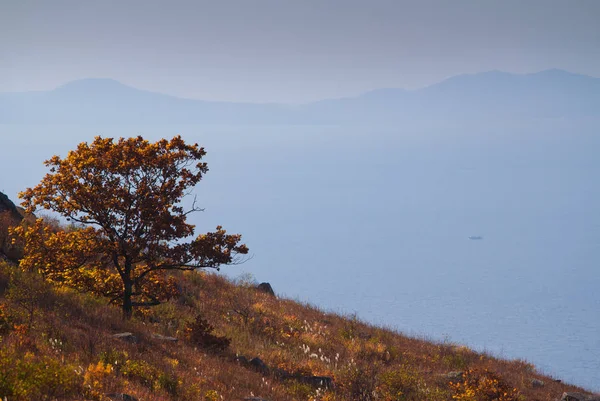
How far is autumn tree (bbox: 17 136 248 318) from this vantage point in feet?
38.9

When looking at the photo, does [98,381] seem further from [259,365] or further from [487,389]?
[487,389]

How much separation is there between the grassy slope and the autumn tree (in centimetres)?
76

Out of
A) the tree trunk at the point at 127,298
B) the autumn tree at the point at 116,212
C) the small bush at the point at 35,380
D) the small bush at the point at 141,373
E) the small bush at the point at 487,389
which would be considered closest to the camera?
the small bush at the point at 35,380

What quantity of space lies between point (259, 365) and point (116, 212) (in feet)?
16.0

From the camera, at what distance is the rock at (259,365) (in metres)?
11.5

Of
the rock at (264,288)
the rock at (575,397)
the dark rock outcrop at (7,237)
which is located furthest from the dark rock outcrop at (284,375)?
the rock at (264,288)

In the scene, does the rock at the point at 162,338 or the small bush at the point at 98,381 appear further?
the rock at the point at 162,338

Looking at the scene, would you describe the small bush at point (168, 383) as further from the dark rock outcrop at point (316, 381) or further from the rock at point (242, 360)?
the dark rock outcrop at point (316, 381)

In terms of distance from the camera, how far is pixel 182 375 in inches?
351

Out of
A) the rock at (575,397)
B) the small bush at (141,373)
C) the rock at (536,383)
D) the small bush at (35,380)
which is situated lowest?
the rock at (536,383)

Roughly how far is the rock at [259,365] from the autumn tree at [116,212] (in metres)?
2.44

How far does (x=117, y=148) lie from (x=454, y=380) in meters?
11.1

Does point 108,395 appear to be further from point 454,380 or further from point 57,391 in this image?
point 454,380

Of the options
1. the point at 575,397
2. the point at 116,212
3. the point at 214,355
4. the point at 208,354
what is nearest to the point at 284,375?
the point at 214,355
